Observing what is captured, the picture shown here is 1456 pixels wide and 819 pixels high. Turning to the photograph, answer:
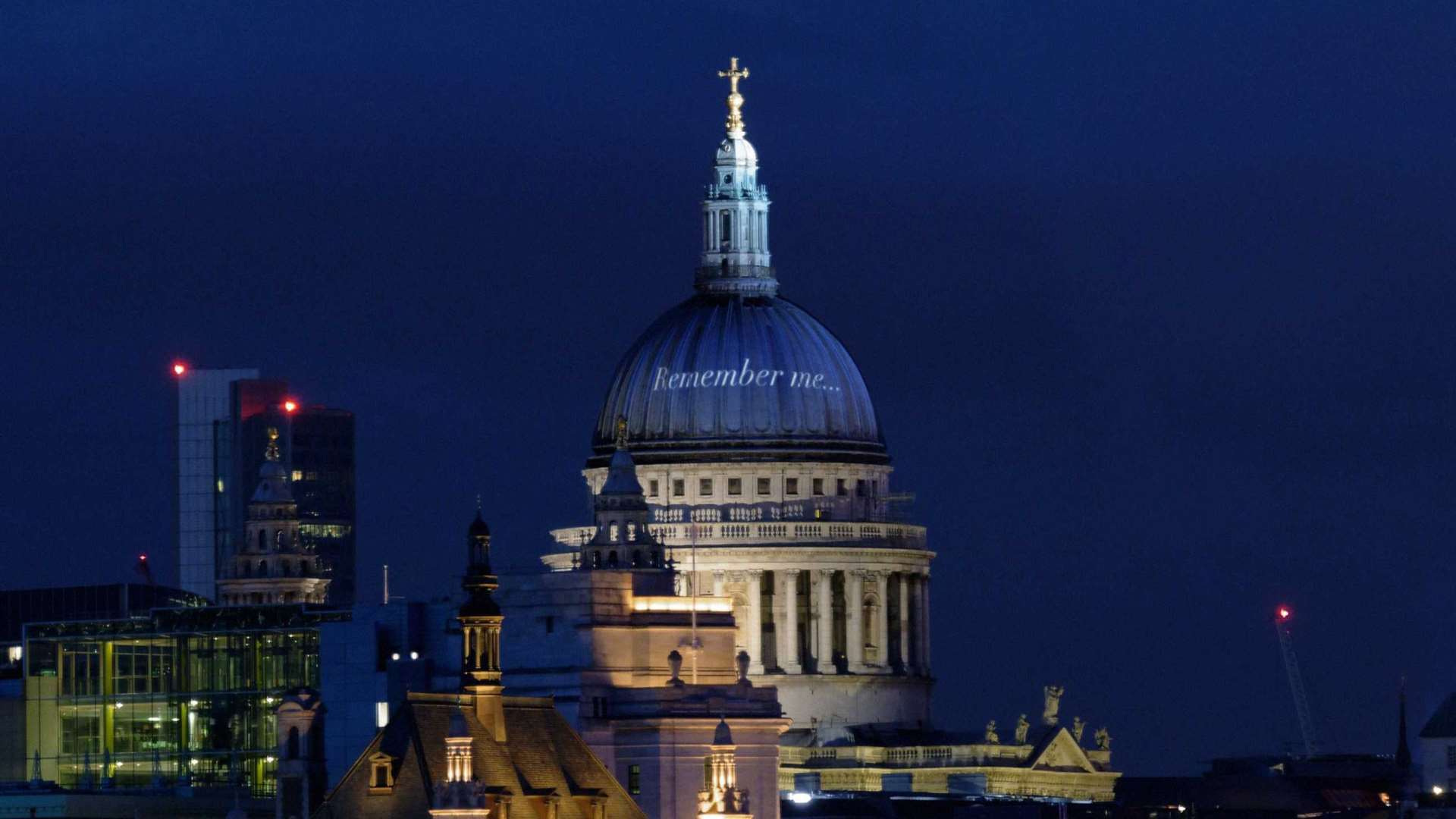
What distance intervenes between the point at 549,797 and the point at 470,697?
4.72 meters

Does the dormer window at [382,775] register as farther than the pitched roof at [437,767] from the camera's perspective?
Yes

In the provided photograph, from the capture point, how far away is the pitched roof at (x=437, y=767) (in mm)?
189875

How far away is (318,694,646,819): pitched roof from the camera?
Answer: 623 ft

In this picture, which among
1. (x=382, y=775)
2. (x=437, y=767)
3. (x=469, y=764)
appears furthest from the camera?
(x=382, y=775)

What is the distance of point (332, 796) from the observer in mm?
191875

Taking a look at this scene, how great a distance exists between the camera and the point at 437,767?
19050 cm

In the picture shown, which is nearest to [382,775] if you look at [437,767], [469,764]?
[437,767]

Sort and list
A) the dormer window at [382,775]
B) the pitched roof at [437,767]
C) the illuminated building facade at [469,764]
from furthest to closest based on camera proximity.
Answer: the dormer window at [382,775]
the pitched roof at [437,767]
the illuminated building facade at [469,764]

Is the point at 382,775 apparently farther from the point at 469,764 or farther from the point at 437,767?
the point at 469,764

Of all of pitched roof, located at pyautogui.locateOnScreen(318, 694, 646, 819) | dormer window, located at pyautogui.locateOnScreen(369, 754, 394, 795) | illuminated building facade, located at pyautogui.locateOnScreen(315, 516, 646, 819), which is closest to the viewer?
illuminated building facade, located at pyautogui.locateOnScreen(315, 516, 646, 819)

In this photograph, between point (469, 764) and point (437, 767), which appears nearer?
point (469, 764)

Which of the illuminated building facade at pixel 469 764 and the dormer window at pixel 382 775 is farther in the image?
the dormer window at pixel 382 775

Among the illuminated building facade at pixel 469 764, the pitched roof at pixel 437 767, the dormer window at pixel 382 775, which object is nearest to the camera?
the illuminated building facade at pixel 469 764

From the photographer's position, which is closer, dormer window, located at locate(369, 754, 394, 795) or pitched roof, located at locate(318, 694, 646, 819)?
pitched roof, located at locate(318, 694, 646, 819)
